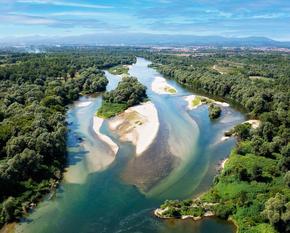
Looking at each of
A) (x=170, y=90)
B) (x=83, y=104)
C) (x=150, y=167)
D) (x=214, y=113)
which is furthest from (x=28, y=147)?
(x=170, y=90)

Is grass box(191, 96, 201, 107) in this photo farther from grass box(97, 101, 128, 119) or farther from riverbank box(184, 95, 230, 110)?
grass box(97, 101, 128, 119)

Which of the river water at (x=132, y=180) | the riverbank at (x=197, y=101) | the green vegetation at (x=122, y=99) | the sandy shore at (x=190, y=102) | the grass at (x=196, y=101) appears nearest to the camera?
the river water at (x=132, y=180)

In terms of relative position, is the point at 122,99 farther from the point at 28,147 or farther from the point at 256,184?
the point at 256,184

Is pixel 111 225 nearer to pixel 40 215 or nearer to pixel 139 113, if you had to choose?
pixel 40 215

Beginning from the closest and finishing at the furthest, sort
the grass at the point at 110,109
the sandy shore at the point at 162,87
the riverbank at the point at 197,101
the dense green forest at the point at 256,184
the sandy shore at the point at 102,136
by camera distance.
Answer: the dense green forest at the point at 256,184 < the sandy shore at the point at 102,136 < the grass at the point at 110,109 < the riverbank at the point at 197,101 < the sandy shore at the point at 162,87

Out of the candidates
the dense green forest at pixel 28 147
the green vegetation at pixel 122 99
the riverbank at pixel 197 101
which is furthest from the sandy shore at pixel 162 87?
the dense green forest at pixel 28 147

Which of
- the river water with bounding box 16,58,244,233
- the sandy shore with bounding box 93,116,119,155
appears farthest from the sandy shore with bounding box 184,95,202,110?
the sandy shore with bounding box 93,116,119,155

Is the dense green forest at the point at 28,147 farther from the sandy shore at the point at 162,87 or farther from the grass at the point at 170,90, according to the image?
the grass at the point at 170,90
